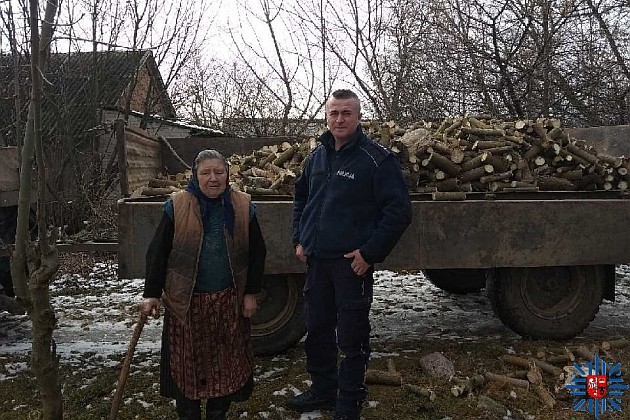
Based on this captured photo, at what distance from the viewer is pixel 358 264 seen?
303 cm

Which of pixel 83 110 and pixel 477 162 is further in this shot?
pixel 83 110

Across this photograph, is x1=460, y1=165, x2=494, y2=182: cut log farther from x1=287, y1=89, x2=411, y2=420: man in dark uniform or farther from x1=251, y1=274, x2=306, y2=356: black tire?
x1=287, y1=89, x2=411, y2=420: man in dark uniform

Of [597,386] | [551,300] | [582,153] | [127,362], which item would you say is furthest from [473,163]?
[127,362]

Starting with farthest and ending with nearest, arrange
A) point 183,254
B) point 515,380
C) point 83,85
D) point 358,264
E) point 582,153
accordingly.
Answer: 1. point 83,85
2. point 582,153
3. point 515,380
4. point 358,264
5. point 183,254

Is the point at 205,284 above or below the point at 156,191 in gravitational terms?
below

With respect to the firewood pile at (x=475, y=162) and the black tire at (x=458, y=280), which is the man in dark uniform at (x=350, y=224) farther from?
the black tire at (x=458, y=280)

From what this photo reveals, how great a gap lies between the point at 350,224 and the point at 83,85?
7846 mm

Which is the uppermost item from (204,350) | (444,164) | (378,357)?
(444,164)

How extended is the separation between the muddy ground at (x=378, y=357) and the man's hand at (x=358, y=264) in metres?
0.96

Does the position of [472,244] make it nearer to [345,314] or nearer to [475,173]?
[475,173]

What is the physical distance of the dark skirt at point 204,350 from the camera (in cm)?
279

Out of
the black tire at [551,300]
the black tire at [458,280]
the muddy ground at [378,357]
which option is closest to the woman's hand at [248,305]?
the muddy ground at [378,357]

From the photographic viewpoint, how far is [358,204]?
3.11 m

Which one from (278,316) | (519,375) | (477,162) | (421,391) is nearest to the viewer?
(421,391)
